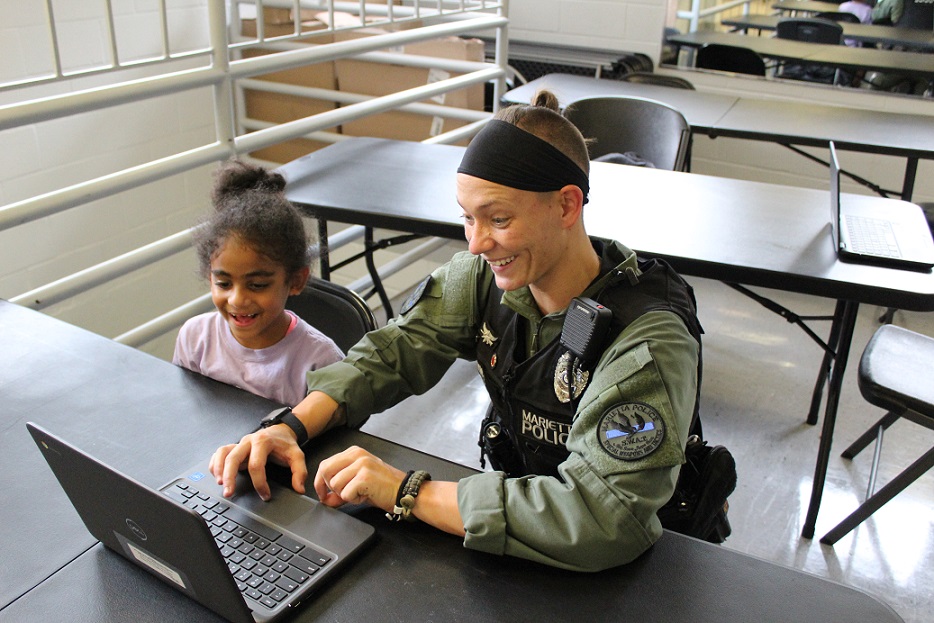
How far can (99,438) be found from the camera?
1.17 metres

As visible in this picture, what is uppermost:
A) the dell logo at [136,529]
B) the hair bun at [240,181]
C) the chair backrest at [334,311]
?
the hair bun at [240,181]

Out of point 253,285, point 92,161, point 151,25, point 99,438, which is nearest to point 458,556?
point 99,438

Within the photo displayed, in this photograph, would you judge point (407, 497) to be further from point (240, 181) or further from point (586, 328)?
point (240, 181)

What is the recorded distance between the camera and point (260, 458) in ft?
3.43

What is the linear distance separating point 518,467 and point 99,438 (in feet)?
2.13

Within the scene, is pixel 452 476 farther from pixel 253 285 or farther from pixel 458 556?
pixel 253 285

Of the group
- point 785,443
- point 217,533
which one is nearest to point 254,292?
point 217,533

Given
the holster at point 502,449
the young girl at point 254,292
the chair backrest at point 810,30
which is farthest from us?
the chair backrest at point 810,30

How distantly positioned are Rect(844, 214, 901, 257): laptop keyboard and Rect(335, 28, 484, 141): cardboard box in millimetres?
1965

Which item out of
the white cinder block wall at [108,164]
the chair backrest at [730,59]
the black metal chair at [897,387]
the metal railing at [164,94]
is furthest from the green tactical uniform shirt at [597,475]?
the chair backrest at [730,59]

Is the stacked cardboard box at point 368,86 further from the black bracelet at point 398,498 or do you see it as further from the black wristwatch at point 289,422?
the black bracelet at point 398,498

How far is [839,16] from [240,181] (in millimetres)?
3441

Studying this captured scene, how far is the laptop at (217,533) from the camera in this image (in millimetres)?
794

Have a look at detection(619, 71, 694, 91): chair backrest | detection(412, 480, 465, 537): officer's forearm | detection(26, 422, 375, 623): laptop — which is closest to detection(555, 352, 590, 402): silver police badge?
detection(412, 480, 465, 537): officer's forearm
